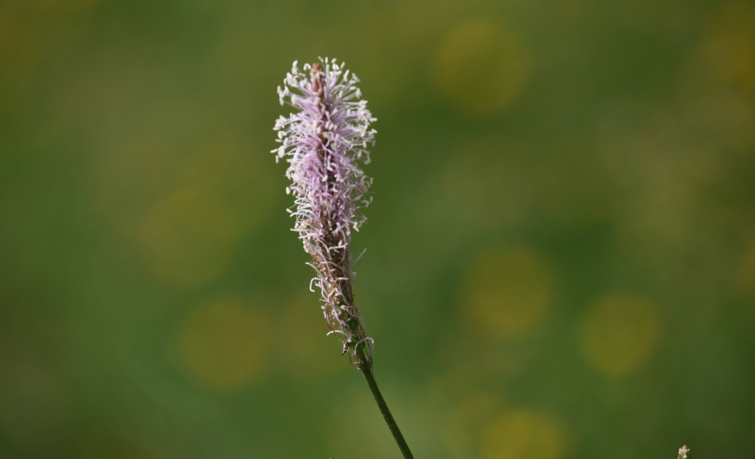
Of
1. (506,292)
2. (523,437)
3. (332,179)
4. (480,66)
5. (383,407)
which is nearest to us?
(383,407)

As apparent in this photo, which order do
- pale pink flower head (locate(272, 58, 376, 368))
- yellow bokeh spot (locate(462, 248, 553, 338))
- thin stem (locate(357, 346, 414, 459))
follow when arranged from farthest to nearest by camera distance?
yellow bokeh spot (locate(462, 248, 553, 338)), pale pink flower head (locate(272, 58, 376, 368)), thin stem (locate(357, 346, 414, 459))

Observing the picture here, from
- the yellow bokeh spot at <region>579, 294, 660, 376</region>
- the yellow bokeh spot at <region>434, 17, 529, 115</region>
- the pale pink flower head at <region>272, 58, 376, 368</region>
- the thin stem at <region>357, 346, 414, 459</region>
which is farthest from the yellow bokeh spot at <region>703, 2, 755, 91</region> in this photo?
the thin stem at <region>357, 346, 414, 459</region>

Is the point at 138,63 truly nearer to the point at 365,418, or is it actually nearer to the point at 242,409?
the point at 242,409

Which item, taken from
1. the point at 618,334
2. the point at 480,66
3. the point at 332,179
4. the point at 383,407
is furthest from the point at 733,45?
the point at 383,407

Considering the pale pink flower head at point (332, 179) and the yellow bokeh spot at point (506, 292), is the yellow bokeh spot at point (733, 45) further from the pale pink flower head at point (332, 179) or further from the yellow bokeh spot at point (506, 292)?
the pale pink flower head at point (332, 179)

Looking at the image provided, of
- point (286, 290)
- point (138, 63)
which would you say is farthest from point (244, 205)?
point (138, 63)

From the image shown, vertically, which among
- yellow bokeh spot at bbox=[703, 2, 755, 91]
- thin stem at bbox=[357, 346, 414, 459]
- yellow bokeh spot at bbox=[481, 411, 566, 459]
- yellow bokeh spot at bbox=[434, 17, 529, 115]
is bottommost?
thin stem at bbox=[357, 346, 414, 459]

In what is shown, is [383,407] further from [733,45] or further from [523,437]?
[733,45]

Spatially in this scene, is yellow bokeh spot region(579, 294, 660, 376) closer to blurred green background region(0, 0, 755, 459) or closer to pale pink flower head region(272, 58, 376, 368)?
blurred green background region(0, 0, 755, 459)
